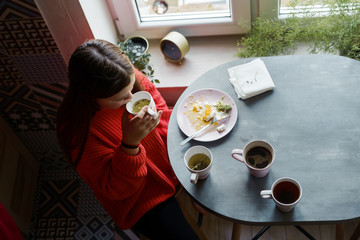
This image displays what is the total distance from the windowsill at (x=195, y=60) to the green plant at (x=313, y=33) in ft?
0.35

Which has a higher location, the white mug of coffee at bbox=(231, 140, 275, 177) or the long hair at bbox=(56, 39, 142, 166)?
the long hair at bbox=(56, 39, 142, 166)

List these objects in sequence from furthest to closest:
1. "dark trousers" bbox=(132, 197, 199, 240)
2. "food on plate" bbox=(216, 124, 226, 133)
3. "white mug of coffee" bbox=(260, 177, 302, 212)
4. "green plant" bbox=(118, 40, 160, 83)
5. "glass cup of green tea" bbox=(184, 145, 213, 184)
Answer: "green plant" bbox=(118, 40, 160, 83)
"dark trousers" bbox=(132, 197, 199, 240)
"food on plate" bbox=(216, 124, 226, 133)
"glass cup of green tea" bbox=(184, 145, 213, 184)
"white mug of coffee" bbox=(260, 177, 302, 212)

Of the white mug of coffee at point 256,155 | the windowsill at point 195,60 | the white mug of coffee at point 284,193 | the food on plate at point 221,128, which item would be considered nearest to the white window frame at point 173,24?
the windowsill at point 195,60

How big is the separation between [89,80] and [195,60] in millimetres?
900

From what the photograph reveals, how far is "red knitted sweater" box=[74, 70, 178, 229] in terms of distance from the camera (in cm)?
117

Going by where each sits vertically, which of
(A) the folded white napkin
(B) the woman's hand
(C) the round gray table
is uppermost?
(B) the woman's hand

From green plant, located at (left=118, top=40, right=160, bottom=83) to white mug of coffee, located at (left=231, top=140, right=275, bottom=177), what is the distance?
750 millimetres

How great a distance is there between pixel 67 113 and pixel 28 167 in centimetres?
105

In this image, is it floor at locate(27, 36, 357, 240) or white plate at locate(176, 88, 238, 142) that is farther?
floor at locate(27, 36, 357, 240)

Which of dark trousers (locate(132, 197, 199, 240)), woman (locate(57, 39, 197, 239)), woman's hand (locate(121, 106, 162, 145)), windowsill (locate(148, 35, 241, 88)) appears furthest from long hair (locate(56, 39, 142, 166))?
windowsill (locate(148, 35, 241, 88))

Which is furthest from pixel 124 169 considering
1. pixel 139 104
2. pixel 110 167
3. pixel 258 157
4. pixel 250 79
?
pixel 250 79

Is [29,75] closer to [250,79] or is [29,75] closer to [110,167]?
[110,167]

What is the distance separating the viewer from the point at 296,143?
1.17 m

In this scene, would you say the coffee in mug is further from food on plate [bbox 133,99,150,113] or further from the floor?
the floor
